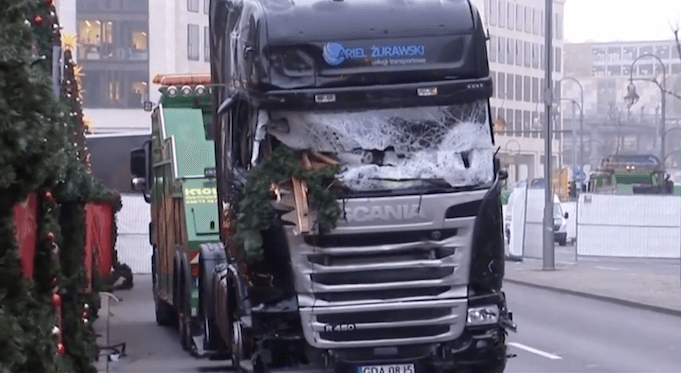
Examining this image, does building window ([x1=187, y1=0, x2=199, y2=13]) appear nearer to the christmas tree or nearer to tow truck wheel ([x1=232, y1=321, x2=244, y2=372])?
tow truck wheel ([x1=232, y1=321, x2=244, y2=372])

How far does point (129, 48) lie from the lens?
238ft

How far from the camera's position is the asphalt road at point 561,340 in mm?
14461

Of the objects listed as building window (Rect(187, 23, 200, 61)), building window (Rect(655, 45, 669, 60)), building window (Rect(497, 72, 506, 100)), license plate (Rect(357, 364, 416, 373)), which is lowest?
license plate (Rect(357, 364, 416, 373))

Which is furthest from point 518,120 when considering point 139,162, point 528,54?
point 139,162

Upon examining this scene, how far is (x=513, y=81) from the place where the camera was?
10056cm

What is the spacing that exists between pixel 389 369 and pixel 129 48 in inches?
2515

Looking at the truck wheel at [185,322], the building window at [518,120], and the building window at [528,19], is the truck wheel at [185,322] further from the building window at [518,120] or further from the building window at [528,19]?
the building window at [518,120]

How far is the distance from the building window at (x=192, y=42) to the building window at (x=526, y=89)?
126 ft

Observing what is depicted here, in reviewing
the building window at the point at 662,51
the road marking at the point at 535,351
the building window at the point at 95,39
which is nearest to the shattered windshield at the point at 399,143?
the road marking at the point at 535,351

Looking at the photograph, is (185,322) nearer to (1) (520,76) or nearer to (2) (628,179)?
(2) (628,179)

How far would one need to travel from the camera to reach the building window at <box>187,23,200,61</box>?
69.4 meters

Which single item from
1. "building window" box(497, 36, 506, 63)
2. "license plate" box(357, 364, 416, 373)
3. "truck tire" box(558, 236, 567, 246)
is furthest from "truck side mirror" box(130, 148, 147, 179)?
"building window" box(497, 36, 506, 63)

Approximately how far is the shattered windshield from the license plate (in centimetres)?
143

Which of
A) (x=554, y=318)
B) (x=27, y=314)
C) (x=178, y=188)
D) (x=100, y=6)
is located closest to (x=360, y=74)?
(x=27, y=314)
